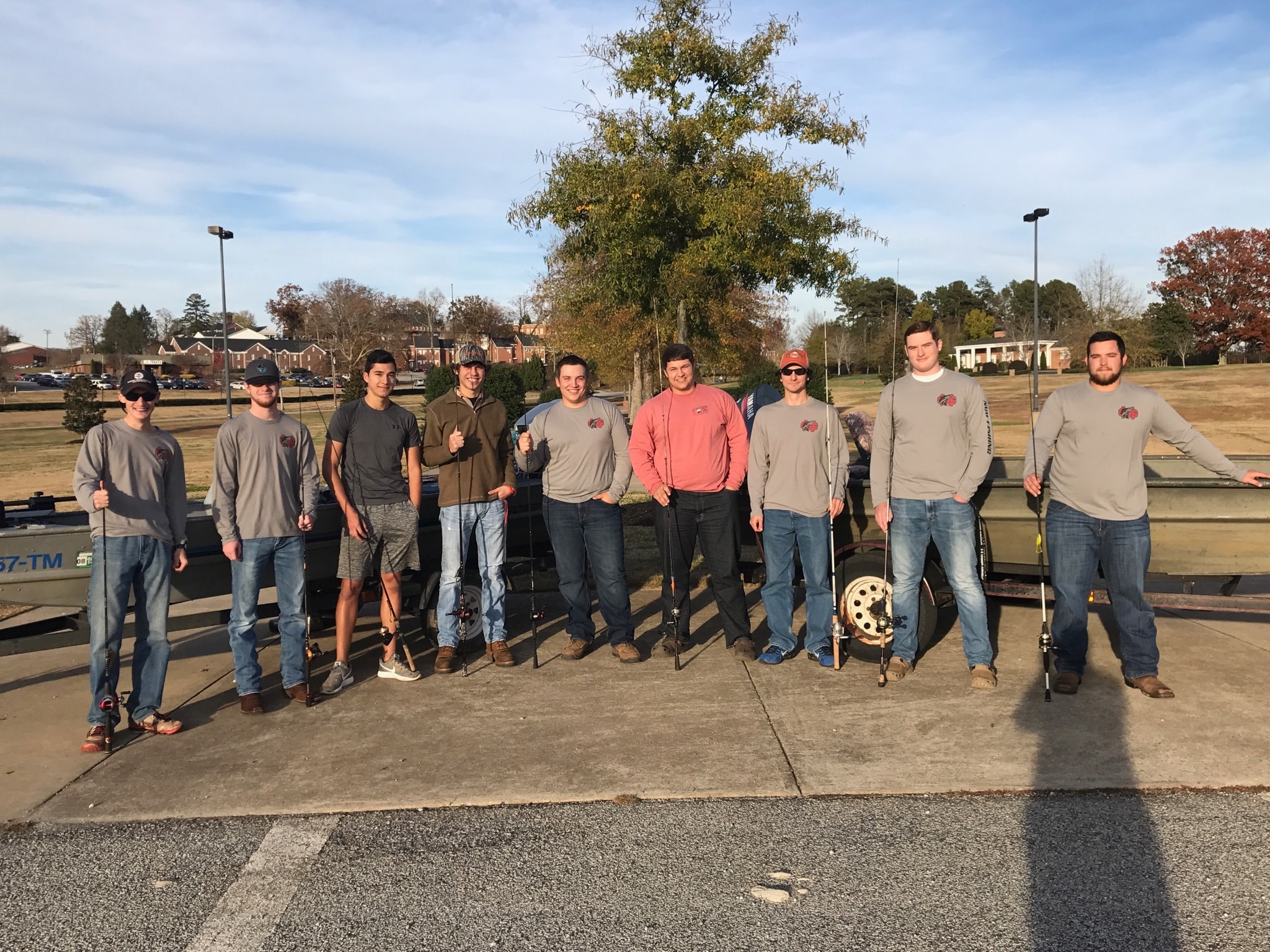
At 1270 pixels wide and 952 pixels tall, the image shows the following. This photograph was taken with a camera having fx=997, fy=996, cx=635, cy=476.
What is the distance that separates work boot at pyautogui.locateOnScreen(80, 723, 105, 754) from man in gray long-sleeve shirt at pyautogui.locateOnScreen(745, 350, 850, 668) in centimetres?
368

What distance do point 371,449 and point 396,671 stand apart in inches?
54.2

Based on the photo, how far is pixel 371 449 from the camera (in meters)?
5.82

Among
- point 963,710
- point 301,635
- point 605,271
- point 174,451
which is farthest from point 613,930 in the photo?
point 605,271

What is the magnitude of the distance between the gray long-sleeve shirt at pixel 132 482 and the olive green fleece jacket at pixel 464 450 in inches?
56.8

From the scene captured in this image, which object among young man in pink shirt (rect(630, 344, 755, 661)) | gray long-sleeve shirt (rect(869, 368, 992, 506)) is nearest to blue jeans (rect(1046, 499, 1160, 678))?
gray long-sleeve shirt (rect(869, 368, 992, 506))

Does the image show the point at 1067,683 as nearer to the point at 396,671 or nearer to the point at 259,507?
the point at 396,671

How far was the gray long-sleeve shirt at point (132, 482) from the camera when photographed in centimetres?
500

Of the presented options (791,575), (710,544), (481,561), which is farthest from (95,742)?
(791,575)

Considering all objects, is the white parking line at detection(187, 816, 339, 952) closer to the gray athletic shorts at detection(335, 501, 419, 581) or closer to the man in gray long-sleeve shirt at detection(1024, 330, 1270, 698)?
the gray athletic shorts at detection(335, 501, 419, 581)

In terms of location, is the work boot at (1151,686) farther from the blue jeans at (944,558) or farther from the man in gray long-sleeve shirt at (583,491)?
the man in gray long-sleeve shirt at (583,491)

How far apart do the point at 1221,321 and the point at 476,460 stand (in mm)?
66299

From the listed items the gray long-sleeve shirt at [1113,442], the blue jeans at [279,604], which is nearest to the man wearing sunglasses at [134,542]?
the blue jeans at [279,604]

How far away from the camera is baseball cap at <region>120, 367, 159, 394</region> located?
17.0ft

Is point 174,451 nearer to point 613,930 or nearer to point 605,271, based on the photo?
point 613,930
